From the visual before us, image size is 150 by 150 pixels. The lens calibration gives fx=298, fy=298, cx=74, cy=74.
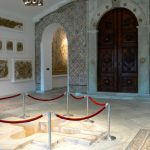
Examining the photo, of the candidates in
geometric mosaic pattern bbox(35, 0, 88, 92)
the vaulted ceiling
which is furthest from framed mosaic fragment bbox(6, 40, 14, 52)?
geometric mosaic pattern bbox(35, 0, 88, 92)

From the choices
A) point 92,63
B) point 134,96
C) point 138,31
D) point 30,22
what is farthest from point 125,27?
point 30,22

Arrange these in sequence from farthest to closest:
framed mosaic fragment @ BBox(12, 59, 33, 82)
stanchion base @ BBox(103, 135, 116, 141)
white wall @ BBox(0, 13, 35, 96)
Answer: framed mosaic fragment @ BBox(12, 59, 33, 82) → white wall @ BBox(0, 13, 35, 96) → stanchion base @ BBox(103, 135, 116, 141)

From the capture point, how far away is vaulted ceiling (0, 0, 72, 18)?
13873 mm

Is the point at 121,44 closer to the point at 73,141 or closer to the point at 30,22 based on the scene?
the point at 30,22

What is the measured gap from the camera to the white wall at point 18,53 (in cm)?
1435

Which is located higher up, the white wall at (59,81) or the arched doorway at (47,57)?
the arched doorway at (47,57)

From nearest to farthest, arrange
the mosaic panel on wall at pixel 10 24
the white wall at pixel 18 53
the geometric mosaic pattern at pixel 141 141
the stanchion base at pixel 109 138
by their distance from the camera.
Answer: the geometric mosaic pattern at pixel 141 141
the stanchion base at pixel 109 138
the mosaic panel on wall at pixel 10 24
the white wall at pixel 18 53

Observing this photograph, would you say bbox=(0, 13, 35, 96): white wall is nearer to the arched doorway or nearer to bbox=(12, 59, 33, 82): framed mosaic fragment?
bbox=(12, 59, 33, 82): framed mosaic fragment

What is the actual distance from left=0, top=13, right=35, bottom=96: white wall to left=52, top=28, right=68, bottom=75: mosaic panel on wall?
219 centimetres

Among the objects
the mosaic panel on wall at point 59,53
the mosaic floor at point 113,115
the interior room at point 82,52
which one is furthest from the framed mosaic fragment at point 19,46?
the mosaic floor at point 113,115

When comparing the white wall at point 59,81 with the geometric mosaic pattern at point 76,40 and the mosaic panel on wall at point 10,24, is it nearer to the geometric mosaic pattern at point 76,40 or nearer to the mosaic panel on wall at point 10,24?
the geometric mosaic pattern at point 76,40

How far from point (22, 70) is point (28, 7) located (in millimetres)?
3255

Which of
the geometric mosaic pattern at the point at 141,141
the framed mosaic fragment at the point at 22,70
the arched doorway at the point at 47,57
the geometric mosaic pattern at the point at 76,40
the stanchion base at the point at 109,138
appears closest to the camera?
the geometric mosaic pattern at the point at 141,141

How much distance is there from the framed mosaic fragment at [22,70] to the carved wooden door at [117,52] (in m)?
3.84
